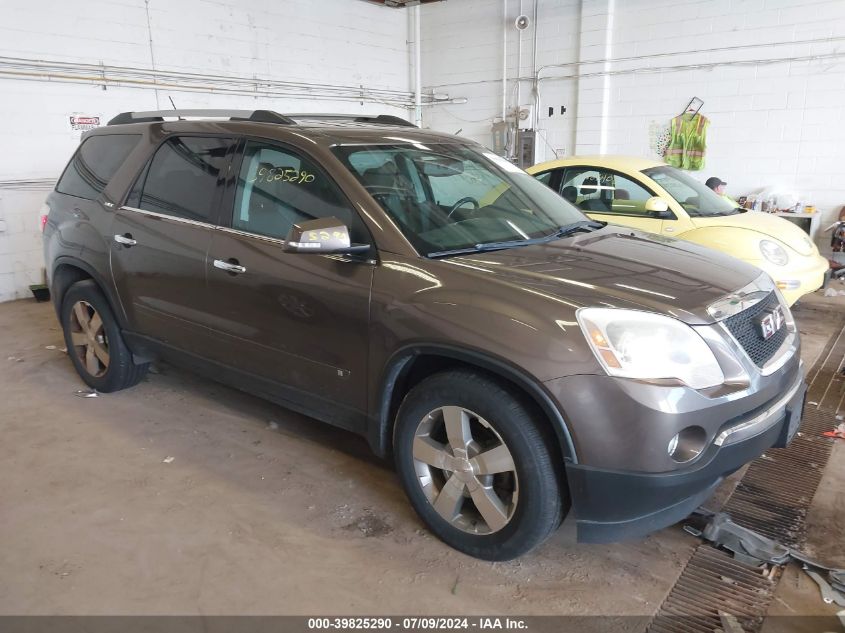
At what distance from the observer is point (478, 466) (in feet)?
7.57

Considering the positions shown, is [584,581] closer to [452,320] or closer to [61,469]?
[452,320]

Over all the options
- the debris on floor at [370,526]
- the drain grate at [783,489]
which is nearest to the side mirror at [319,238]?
the debris on floor at [370,526]

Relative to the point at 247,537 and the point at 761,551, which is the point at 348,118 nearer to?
the point at 247,537

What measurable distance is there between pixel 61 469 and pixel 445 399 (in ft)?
6.93

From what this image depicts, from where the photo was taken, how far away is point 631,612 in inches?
87.3

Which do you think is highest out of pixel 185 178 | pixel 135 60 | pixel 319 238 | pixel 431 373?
pixel 135 60

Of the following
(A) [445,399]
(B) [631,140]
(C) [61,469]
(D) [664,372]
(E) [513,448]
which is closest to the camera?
(D) [664,372]

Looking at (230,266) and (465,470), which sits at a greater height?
(230,266)

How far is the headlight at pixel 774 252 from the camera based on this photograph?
5371 mm

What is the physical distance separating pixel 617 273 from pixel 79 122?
693 centimetres

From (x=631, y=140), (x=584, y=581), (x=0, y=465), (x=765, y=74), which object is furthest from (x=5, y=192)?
(x=765, y=74)

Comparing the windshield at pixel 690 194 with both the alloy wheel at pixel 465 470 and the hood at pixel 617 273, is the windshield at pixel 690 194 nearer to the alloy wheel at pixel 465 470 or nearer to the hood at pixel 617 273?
the hood at pixel 617 273

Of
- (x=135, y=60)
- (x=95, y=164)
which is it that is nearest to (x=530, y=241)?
(x=95, y=164)

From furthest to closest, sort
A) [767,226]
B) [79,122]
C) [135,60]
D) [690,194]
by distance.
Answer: [135,60] < [79,122] < [690,194] < [767,226]
